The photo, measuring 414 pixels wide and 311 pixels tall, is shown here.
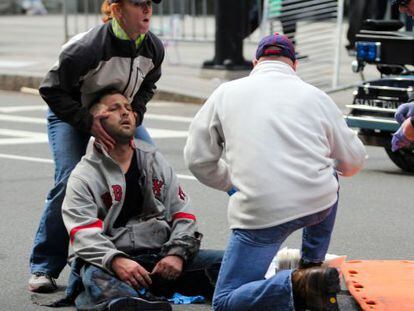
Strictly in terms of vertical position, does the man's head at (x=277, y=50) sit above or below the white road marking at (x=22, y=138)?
above

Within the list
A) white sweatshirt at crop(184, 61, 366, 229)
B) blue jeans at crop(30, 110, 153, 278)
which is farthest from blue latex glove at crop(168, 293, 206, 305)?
white sweatshirt at crop(184, 61, 366, 229)

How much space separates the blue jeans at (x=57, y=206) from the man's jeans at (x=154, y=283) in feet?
1.04

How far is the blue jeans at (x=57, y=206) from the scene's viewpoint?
20.1 ft

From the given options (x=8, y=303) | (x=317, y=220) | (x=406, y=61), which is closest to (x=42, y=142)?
(x=406, y=61)

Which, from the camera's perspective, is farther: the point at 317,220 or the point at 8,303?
the point at 8,303

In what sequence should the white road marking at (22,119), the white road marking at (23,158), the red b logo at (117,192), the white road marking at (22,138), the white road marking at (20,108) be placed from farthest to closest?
the white road marking at (20,108) → the white road marking at (22,119) → the white road marking at (22,138) → the white road marking at (23,158) → the red b logo at (117,192)

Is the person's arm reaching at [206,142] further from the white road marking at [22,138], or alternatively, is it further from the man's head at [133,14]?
the white road marking at [22,138]

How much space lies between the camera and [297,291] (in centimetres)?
505

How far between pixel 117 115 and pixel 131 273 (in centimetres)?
82

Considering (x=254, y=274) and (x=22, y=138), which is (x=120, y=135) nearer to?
(x=254, y=274)

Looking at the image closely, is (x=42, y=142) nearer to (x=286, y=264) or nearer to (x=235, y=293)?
(x=286, y=264)

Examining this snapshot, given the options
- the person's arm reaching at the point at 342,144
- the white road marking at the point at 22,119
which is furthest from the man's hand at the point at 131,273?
the white road marking at the point at 22,119

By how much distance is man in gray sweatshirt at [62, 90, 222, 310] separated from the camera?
567 centimetres

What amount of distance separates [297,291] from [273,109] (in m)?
0.75
